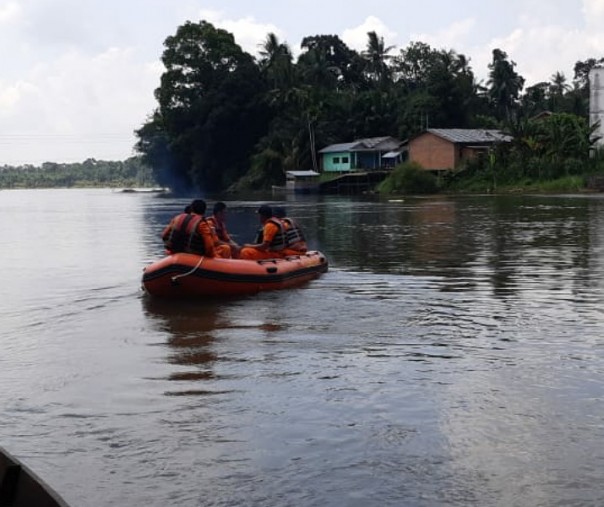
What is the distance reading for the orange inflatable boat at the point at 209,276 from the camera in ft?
43.4

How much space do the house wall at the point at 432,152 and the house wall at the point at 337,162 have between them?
31.3 feet

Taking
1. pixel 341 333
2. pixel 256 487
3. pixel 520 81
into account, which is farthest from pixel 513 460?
pixel 520 81

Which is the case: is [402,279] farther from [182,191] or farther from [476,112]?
[182,191]

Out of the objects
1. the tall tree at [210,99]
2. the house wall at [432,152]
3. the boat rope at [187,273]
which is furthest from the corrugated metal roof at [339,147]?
the boat rope at [187,273]

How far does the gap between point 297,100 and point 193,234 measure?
220ft

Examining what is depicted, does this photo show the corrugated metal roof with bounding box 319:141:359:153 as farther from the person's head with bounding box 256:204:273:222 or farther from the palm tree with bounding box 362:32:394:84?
the person's head with bounding box 256:204:273:222

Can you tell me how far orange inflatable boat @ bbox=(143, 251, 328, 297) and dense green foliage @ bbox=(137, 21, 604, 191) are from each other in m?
59.7

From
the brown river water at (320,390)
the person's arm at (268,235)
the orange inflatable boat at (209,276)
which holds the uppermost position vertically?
the person's arm at (268,235)

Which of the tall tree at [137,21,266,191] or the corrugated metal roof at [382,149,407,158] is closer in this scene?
the corrugated metal roof at [382,149,407,158]

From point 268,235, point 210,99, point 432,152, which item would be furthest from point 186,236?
point 210,99

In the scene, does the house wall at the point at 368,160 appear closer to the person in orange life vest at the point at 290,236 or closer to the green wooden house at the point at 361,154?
the green wooden house at the point at 361,154

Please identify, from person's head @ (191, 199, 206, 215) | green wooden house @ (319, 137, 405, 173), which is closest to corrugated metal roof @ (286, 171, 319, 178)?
green wooden house @ (319, 137, 405, 173)

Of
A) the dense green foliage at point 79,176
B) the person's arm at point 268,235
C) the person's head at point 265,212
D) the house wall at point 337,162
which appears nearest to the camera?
the person's head at point 265,212

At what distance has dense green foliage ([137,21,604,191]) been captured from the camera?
75.2 metres
